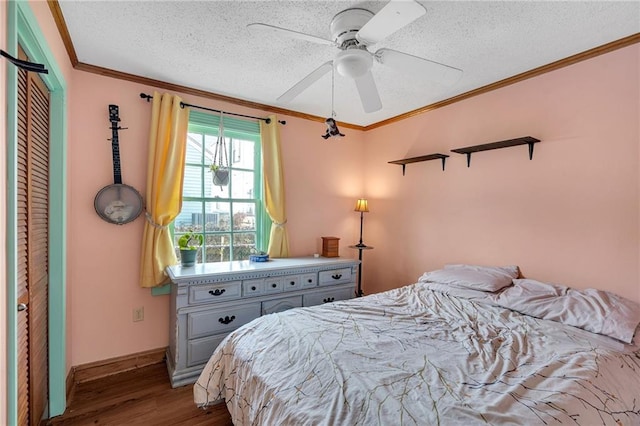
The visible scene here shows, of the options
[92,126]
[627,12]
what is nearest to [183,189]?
[92,126]

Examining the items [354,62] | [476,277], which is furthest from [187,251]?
[476,277]

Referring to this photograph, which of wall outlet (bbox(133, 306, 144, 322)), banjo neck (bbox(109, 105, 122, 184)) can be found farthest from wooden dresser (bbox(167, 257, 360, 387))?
banjo neck (bbox(109, 105, 122, 184))

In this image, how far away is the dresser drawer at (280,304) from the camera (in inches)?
103

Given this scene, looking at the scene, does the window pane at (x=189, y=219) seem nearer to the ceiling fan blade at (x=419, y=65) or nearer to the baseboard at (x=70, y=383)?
the baseboard at (x=70, y=383)

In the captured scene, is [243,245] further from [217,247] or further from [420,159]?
[420,159]

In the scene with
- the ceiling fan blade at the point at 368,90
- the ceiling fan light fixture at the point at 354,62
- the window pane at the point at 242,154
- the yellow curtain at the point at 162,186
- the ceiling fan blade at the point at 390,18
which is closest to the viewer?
the ceiling fan blade at the point at 390,18

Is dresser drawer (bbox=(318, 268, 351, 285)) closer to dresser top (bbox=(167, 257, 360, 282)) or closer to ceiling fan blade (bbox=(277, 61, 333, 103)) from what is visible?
dresser top (bbox=(167, 257, 360, 282))

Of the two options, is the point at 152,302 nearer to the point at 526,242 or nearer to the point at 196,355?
the point at 196,355

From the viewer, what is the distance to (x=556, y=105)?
7.24ft

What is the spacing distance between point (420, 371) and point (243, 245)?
2213mm

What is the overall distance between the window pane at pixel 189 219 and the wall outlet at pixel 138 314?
636 millimetres

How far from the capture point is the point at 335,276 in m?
2.99

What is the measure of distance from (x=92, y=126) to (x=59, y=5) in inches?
36.5

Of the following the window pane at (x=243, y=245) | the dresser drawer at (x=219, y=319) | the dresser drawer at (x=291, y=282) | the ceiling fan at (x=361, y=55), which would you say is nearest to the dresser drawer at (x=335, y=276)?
the dresser drawer at (x=291, y=282)
